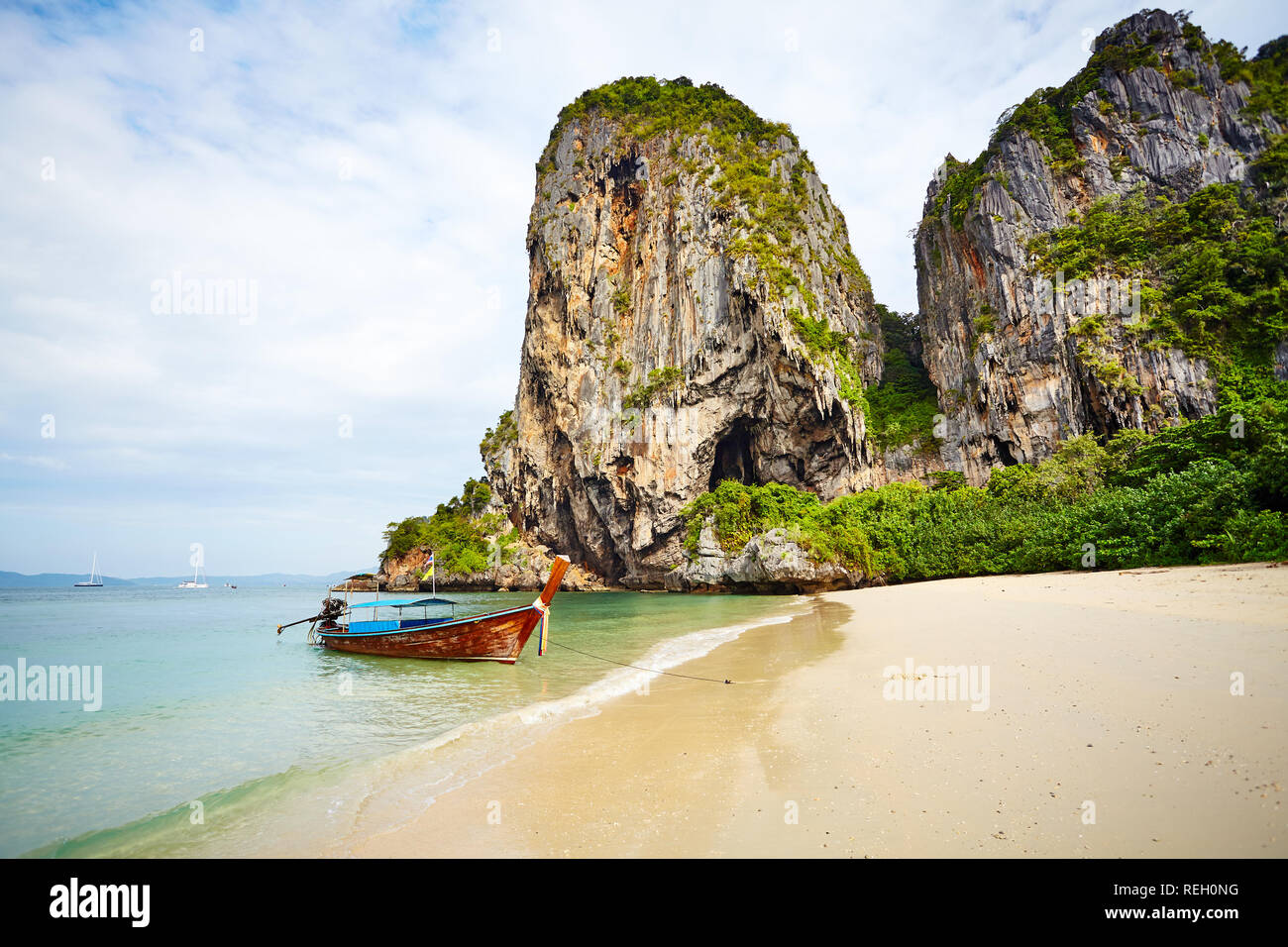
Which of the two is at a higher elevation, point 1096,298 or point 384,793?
point 1096,298

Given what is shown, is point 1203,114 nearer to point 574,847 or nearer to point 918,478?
Answer: point 918,478

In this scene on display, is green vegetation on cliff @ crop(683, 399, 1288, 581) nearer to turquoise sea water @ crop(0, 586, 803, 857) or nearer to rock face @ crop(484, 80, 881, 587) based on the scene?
rock face @ crop(484, 80, 881, 587)

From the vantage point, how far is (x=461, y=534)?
52938 millimetres

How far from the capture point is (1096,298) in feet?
98.8

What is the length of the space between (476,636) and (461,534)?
139 feet

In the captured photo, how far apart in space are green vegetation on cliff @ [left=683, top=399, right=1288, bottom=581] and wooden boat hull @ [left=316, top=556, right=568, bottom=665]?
58.5 feet

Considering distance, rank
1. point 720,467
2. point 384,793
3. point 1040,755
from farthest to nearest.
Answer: point 720,467 → point 384,793 → point 1040,755

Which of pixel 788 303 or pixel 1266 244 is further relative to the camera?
pixel 788 303

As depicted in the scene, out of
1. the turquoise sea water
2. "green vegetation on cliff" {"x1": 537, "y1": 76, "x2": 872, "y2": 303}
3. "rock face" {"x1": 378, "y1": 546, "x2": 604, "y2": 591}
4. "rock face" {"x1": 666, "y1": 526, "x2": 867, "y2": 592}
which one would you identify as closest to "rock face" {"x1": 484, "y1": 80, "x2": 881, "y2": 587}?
"green vegetation on cliff" {"x1": 537, "y1": 76, "x2": 872, "y2": 303}

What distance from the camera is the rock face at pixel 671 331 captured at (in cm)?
3881

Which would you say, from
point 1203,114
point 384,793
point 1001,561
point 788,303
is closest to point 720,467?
point 788,303

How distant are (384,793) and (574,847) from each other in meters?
2.59

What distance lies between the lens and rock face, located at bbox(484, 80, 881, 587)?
127ft

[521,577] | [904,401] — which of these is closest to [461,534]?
[521,577]
